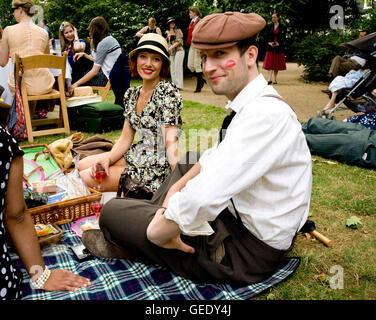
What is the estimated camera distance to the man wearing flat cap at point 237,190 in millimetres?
1709

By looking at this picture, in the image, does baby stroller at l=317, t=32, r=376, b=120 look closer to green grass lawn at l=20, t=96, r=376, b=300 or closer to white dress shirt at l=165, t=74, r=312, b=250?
green grass lawn at l=20, t=96, r=376, b=300

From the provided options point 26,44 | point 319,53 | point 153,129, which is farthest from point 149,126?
point 319,53

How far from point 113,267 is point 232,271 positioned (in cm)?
88

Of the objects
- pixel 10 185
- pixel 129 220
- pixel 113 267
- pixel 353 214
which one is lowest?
pixel 353 214

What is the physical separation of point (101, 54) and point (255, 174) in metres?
6.20

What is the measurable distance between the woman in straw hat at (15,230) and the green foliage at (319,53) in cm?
1323

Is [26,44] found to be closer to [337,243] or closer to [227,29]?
[227,29]

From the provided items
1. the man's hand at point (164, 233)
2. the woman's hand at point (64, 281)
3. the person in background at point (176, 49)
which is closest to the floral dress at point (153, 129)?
the woman's hand at point (64, 281)

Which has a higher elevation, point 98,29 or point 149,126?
point 98,29

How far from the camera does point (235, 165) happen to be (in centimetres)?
169

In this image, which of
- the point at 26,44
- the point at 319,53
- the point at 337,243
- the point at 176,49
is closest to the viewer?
the point at 337,243

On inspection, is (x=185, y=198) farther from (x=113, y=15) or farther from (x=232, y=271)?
(x=113, y=15)

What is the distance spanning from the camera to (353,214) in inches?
144
